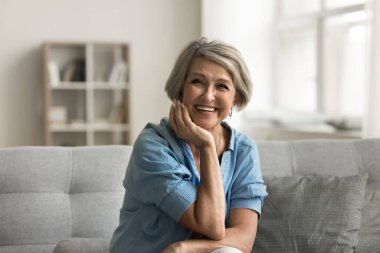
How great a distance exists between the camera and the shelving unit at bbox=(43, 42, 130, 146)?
255 inches

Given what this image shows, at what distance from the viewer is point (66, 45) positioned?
6629mm

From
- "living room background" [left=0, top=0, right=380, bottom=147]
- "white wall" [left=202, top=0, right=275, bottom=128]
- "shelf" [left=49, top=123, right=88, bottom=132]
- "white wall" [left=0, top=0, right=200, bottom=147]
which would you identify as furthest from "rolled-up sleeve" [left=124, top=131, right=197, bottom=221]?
"white wall" [left=0, top=0, right=200, bottom=147]

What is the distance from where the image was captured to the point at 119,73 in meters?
6.59

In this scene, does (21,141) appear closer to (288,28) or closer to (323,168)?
(288,28)

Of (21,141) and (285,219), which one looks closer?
(285,219)

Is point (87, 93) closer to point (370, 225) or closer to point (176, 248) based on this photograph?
point (370, 225)

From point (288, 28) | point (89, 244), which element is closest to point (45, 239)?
point (89, 244)

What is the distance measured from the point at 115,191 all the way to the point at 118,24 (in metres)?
4.51

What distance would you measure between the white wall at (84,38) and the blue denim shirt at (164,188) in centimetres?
452

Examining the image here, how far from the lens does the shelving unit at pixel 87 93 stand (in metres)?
6.46

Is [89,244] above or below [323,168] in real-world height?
below

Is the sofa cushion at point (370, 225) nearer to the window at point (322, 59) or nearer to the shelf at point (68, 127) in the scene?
the window at point (322, 59)

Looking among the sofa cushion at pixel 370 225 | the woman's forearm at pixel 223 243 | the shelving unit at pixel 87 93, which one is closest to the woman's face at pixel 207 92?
the woman's forearm at pixel 223 243

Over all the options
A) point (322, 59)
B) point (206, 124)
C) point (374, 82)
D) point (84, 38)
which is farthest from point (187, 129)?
point (84, 38)
